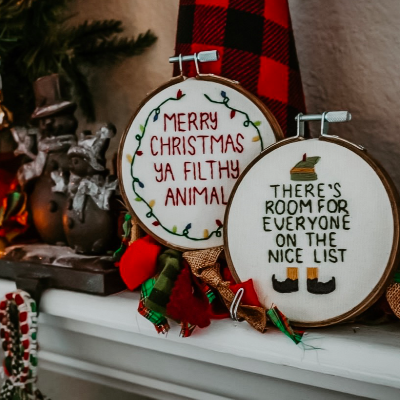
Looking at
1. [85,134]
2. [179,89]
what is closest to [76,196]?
[85,134]

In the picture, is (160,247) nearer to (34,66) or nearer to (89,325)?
(89,325)

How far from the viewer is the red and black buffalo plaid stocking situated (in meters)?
0.53

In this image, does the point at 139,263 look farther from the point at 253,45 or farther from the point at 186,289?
the point at 253,45

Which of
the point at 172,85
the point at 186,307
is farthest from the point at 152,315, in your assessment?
the point at 172,85

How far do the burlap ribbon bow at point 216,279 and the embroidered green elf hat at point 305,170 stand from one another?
4.5 inches

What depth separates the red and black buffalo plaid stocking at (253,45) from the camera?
1.73ft

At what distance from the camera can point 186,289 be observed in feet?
1.58

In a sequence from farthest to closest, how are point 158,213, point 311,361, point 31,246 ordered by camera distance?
point 31,246
point 158,213
point 311,361

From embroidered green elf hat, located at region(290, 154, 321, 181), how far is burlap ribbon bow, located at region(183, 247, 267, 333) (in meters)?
0.11

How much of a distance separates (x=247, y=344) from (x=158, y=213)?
0.57 ft

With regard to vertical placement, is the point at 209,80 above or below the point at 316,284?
above

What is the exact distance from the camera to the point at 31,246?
68 centimetres

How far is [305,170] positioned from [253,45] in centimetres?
16

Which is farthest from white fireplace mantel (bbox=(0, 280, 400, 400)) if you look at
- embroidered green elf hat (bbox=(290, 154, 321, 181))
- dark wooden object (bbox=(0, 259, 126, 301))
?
embroidered green elf hat (bbox=(290, 154, 321, 181))
